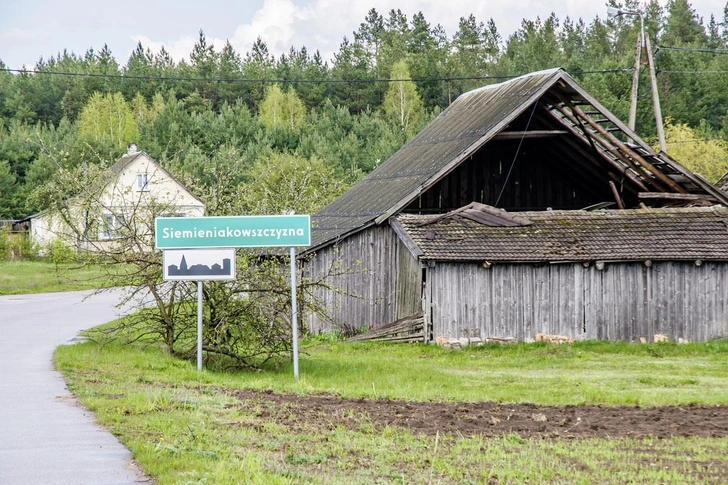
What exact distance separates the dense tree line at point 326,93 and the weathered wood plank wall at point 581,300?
33.6m

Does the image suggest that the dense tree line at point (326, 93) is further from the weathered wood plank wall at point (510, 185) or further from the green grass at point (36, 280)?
the weathered wood plank wall at point (510, 185)

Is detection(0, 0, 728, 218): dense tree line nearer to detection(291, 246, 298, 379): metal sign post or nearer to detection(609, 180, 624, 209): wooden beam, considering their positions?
detection(609, 180, 624, 209): wooden beam

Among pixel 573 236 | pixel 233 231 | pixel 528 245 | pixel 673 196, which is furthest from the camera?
pixel 673 196

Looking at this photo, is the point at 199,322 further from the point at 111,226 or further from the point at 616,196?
the point at 616,196

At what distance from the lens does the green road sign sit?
17.4m

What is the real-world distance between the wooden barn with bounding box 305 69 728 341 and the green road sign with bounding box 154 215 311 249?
22.4ft

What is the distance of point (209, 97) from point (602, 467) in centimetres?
10607

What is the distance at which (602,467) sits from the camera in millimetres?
9531

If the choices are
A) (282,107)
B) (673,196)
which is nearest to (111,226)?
(673,196)

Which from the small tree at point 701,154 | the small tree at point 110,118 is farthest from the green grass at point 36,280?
the small tree at point 110,118

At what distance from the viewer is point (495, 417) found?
1323 cm

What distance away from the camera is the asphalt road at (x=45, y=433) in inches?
346

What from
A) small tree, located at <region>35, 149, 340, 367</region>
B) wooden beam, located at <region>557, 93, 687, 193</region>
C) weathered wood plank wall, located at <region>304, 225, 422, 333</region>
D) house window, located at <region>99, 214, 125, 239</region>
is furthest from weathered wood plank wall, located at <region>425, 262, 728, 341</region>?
house window, located at <region>99, 214, 125, 239</region>

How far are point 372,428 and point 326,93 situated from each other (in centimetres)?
9976
